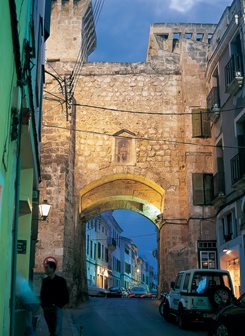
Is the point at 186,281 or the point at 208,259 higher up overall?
the point at 208,259

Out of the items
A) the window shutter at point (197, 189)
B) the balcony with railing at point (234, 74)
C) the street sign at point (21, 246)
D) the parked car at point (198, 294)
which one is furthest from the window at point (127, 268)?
the street sign at point (21, 246)

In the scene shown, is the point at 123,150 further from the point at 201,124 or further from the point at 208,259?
the point at 208,259

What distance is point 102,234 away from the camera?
53469mm

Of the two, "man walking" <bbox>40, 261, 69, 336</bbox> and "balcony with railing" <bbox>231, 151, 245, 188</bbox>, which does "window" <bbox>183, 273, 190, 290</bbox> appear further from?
"man walking" <bbox>40, 261, 69, 336</bbox>

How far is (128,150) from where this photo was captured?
77.9ft

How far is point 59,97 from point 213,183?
333 inches

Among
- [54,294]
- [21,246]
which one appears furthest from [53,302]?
[21,246]

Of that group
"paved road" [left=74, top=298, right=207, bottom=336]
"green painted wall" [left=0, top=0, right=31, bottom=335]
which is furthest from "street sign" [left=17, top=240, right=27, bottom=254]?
"green painted wall" [left=0, top=0, right=31, bottom=335]

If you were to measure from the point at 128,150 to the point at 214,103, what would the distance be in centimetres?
485

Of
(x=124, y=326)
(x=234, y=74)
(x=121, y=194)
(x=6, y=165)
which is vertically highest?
(x=234, y=74)

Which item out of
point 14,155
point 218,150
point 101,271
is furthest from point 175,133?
point 101,271

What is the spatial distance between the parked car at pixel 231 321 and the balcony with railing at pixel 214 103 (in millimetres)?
13718

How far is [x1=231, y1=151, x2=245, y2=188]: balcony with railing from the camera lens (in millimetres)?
16938

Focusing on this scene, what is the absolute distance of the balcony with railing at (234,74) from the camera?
17734mm
